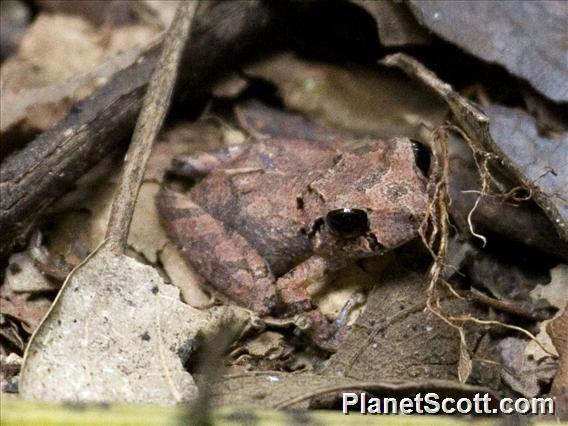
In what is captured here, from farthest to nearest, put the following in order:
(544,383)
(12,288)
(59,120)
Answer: (59,120), (12,288), (544,383)

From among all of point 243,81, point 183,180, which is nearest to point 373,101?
point 243,81

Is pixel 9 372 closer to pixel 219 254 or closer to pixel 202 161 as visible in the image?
pixel 219 254

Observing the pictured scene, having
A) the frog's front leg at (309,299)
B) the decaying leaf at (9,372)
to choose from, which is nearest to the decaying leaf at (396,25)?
the frog's front leg at (309,299)

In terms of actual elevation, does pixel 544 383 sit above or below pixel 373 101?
below

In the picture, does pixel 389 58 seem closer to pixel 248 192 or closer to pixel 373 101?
pixel 373 101

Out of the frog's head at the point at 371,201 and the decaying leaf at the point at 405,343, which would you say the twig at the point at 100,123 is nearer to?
the frog's head at the point at 371,201

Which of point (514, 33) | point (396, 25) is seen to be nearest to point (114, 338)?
point (396, 25)

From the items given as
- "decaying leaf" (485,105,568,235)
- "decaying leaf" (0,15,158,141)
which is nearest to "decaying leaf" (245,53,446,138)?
"decaying leaf" (485,105,568,235)
